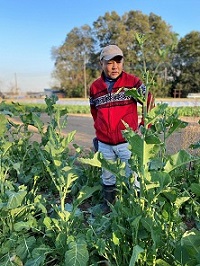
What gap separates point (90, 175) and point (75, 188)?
30 cm

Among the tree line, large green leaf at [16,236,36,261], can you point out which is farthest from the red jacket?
the tree line

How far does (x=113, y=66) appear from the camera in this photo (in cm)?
271

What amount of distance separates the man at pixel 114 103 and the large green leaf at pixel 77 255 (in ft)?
3.08

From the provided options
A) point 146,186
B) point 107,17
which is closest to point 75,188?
point 146,186

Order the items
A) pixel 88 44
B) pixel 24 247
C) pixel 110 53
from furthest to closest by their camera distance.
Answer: pixel 88 44 → pixel 110 53 → pixel 24 247

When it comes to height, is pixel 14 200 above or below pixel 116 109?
below

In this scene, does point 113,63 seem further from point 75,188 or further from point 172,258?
point 172,258

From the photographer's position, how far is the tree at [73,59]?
146 ft

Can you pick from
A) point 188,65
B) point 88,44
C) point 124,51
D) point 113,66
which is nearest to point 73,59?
point 88,44

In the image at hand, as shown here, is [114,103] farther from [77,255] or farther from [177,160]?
[77,255]

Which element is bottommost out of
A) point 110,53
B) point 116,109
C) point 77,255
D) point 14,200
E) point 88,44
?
point 77,255

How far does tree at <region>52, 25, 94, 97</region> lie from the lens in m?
44.5

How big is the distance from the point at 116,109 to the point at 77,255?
1.37 meters

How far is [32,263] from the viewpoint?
1.91 m
